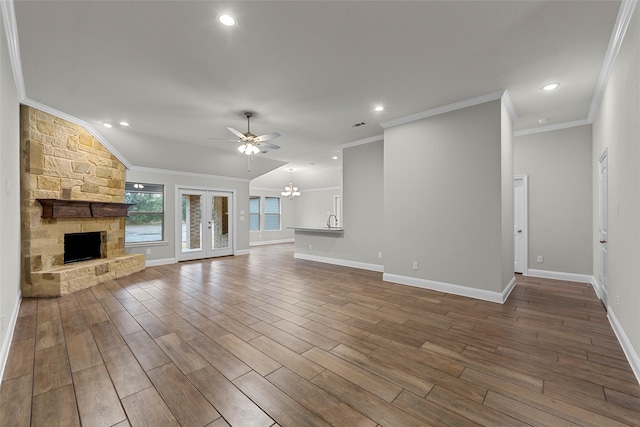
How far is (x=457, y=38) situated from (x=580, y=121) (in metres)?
3.89

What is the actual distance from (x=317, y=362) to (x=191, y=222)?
6428 millimetres

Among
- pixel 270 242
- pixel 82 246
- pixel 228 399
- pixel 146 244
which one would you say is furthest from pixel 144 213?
pixel 228 399

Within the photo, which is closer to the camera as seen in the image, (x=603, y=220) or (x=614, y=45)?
(x=614, y=45)

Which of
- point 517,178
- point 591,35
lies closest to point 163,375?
point 591,35

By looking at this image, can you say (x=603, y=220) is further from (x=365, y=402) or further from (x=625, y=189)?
(x=365, y=402)

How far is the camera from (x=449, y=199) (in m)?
4.06

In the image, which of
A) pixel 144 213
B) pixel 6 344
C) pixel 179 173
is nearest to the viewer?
pixel 6 344

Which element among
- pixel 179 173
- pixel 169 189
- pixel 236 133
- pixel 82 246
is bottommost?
pixel 82 246

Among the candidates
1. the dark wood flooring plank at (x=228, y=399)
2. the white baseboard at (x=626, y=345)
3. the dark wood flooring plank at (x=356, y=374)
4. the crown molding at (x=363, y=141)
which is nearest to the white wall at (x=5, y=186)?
the dark wood flooring plank at (x=228, y=399)

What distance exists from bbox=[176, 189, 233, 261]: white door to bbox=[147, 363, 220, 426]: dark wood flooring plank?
18.5 feet

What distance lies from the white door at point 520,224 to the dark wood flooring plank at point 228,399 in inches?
214

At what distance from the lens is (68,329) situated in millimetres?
2879

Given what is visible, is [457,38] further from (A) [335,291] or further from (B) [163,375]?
(B) [163,375]

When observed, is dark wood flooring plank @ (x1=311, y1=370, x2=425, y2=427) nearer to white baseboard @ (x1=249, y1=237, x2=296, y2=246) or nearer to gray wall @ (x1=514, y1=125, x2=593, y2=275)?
gray wall @ (x1=514, y1=125, x2=593, y2=275)
